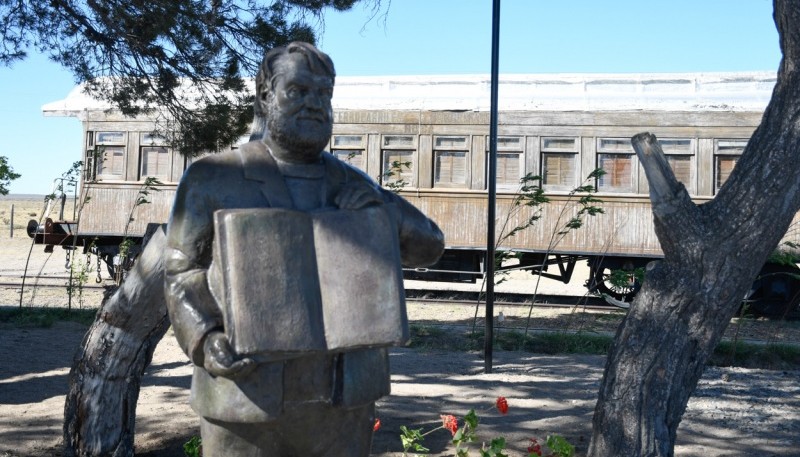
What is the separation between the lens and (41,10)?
718 centimetres

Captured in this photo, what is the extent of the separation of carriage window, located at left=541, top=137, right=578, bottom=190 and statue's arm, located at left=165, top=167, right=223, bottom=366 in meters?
11.2

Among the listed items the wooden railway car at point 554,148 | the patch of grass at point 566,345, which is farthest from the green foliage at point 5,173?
the patch of grass at point 566,345

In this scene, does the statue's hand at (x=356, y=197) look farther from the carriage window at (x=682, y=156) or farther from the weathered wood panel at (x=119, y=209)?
the weathered wood panel at (x=119, y=209)

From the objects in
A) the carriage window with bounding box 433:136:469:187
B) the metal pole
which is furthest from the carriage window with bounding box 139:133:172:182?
the metal pole

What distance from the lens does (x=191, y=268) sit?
2.07 m

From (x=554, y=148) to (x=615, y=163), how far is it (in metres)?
0.96

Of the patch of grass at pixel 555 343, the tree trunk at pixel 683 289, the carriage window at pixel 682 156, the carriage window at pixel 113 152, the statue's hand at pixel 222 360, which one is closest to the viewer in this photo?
the statue's hand at pixel 222 360

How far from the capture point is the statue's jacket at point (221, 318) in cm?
200

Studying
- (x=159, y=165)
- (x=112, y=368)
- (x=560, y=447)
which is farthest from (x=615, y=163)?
(x=112, y=368)

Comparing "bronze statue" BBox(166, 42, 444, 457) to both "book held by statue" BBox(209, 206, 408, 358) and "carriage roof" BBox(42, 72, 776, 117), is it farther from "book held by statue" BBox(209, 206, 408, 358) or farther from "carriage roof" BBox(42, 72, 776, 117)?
"carriage roof" BBox(42, 72, 776, 117)

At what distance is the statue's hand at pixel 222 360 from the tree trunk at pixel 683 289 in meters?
2.71

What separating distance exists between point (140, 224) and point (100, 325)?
10.1 m

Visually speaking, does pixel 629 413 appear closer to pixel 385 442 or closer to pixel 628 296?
pixel 385 442

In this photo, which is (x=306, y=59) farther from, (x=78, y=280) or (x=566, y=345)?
(x=78, y=280)
